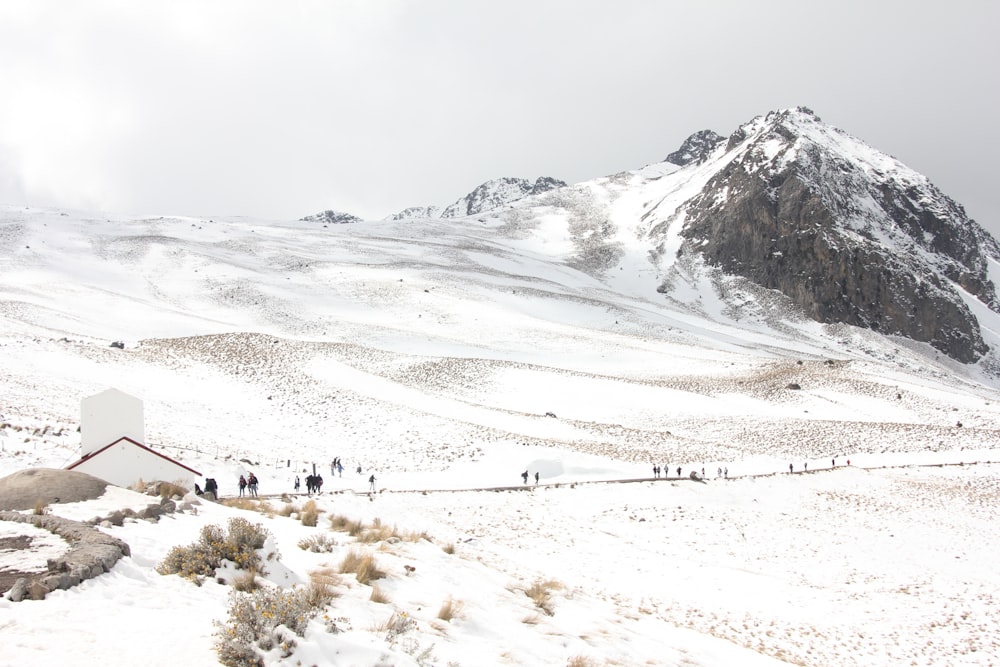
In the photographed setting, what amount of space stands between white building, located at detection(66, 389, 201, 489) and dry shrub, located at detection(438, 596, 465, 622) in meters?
14.5

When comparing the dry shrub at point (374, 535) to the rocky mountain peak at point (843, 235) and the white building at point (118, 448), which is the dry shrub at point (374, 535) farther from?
the rocky mountain peak at point (843, 235)

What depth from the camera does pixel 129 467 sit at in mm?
18859

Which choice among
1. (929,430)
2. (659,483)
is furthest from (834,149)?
(659,483)

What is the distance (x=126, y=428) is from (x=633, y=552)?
58.7 ft

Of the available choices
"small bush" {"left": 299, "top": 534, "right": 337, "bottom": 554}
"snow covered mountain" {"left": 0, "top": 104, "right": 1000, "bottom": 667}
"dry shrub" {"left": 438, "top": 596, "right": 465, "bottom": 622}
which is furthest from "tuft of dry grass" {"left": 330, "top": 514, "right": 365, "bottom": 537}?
"dry shrub" {"left": 438, "top": 596, "right": 465, "bottom": 622}

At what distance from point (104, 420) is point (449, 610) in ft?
55.5

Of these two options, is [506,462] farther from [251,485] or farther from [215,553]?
[215,553]

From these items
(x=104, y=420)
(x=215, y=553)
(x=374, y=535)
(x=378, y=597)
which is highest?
(x=215, y=553)

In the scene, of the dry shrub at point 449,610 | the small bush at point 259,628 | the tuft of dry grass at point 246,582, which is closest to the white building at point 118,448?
the tuft of dry grass at point 246,582

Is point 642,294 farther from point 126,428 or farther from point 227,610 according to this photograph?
point 227,610

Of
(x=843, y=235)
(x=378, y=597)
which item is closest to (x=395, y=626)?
(x=378, y=597)

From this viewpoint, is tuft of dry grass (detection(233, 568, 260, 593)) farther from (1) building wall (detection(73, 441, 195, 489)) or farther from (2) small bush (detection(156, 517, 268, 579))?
(1) building wall (detection(73, 441, 195, 489))

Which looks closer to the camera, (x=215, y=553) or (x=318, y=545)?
(x=215, y=553)

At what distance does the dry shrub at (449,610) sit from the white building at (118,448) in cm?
1450
